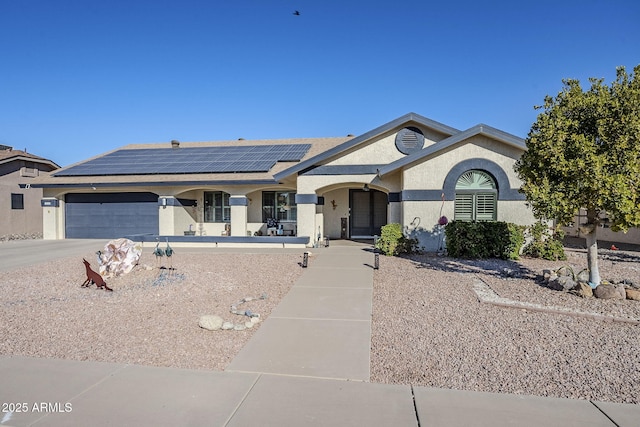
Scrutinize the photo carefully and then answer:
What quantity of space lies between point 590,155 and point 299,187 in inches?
411

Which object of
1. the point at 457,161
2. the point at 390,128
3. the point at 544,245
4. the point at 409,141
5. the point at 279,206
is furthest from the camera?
the point at 279,206

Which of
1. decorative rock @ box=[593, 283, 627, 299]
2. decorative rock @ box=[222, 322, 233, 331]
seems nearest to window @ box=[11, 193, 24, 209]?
decorative rock @ box=[222, 322, 233, 331]

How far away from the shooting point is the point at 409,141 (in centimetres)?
1528

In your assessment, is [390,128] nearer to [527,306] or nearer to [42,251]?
[527,306]

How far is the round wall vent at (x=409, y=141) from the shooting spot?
15.2 m

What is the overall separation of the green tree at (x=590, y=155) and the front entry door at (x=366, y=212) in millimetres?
10526

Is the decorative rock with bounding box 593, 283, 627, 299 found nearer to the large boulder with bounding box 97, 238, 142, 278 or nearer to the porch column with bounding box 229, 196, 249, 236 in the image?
the large boulder with bounding box 97, 238, 142, 278

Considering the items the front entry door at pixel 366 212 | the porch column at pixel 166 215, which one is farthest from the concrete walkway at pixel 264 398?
the front entry door at pixel 366 212

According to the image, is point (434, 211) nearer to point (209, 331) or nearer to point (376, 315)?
point (376, 315)

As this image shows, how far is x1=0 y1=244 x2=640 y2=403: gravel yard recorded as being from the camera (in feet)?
14.5

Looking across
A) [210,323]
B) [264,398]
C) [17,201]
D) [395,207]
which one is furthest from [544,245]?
[17,201]

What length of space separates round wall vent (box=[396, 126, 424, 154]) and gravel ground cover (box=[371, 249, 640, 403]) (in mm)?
7618

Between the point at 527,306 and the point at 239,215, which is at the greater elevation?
the point at 239,215

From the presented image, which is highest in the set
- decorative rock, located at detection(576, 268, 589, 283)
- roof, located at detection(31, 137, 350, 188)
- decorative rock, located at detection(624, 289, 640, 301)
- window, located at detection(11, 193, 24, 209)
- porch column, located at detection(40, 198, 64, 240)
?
roof, located at detection(31, 137, 350, 188)
